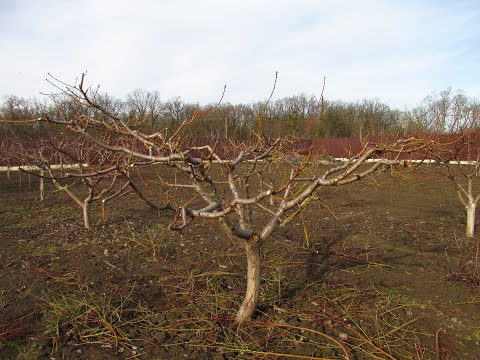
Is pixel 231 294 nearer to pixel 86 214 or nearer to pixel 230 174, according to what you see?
pixel 230 174

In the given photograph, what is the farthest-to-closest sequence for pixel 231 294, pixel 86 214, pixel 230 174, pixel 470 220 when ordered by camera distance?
pixel 86 214 < pixel 470 220 < pixel 231 294 < pixel 230 174

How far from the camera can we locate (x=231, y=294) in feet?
11.3

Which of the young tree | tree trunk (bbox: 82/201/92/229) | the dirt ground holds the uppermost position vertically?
the young tree

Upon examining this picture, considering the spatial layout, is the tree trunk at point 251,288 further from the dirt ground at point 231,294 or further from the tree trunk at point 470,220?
the tree trunk at point 470,220

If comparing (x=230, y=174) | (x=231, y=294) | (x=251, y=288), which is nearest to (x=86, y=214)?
(x=231, y=294)

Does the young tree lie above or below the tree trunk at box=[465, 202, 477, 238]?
above

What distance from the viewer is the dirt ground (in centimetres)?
271

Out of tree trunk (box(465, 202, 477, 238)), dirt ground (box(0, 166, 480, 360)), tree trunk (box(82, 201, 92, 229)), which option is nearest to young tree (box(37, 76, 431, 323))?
dirt ground (box(0, 166, 480, 360))

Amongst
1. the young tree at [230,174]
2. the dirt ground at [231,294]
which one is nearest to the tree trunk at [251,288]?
the young tree at [230,174]

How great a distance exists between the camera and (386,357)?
2.57 m

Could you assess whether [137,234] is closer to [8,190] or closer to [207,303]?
[207,303]

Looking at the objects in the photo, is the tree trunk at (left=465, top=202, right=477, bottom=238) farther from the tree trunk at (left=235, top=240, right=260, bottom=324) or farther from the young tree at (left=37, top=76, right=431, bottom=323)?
the tree trunk at (left=235, top=240, right=260, bottom=324)

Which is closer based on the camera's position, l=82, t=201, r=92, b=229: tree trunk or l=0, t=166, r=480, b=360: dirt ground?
l=0, t=166, r=480, b=360: dirt ground

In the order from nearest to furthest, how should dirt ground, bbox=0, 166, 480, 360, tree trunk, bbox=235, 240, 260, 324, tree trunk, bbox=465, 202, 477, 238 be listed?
1. dirt ground, bbox=0, 166, 480, 360
2. tree trunk, bbox=235, 240, 260, 324
3. tree trunk, bbox=465, 202, 477, 238
